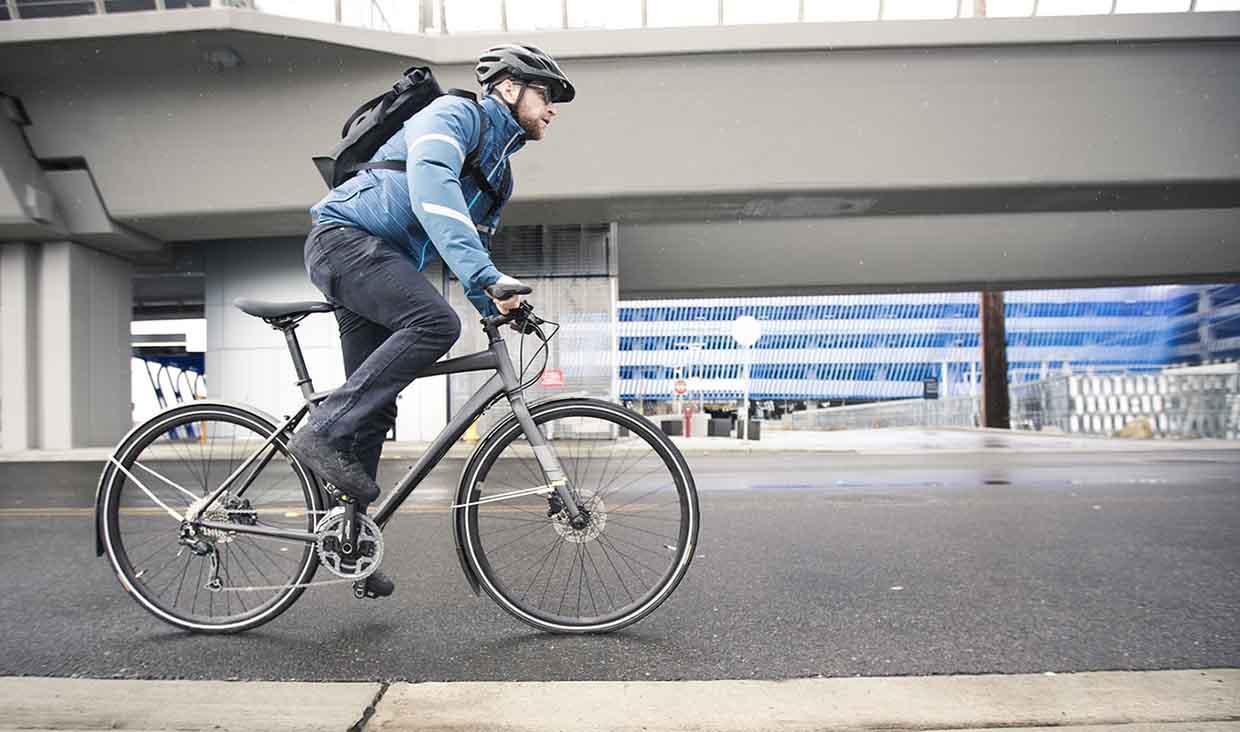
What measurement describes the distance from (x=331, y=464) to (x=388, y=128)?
116cm

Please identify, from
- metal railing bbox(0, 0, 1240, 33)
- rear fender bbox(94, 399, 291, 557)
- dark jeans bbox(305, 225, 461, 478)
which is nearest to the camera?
dark jeans bbox(305, 225, 461, 478)

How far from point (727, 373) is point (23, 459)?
267ft

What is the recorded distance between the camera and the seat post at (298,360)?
2.61 meters

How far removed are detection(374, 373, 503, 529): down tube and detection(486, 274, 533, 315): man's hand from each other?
1.18ft

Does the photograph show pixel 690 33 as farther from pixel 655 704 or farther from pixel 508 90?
pixel 655 704

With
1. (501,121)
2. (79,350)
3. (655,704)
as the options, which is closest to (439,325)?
(501,121)

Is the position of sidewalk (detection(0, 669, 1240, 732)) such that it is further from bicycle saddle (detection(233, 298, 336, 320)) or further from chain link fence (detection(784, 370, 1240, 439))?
chain link fence (detection(784, 370, 1240, 439))

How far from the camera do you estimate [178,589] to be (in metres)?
2.74

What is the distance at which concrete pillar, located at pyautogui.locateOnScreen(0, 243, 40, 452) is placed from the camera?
16781 millimetres

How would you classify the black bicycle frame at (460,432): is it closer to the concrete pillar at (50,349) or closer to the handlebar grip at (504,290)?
the handlebar grip at (504,290)

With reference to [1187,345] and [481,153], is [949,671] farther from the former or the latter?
[1187,345]

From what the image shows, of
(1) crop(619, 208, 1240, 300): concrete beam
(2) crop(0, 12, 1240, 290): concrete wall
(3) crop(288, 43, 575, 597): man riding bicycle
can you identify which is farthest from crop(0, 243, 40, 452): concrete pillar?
(3) crop(288, 43, 575, 597): man riding bicycle

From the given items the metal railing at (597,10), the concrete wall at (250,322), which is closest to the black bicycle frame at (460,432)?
the metal railing at (597,10)

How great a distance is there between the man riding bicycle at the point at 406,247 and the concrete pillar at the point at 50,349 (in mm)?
18852
